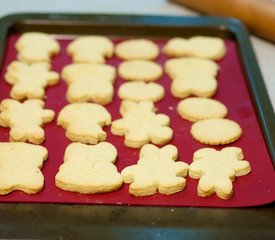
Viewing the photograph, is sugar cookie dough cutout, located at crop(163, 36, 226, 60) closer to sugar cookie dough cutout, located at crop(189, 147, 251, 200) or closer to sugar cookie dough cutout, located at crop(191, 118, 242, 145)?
sugar cookie dough cutout, located at crop(191, 118, 242, 145)

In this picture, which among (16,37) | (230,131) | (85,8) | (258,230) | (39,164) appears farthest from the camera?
(85,8)

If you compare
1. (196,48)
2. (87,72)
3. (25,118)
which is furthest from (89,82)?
(196,48)

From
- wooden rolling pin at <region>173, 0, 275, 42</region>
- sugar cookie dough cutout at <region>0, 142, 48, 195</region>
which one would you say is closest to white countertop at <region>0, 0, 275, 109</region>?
wooden rolling pin at <region>173, 0, 275, 42</region>

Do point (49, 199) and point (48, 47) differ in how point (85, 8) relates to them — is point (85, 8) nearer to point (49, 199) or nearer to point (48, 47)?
point (48, 47)

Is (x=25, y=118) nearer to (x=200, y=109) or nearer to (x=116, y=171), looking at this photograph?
(x=116, y=171)

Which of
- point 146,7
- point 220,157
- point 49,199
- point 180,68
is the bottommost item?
point 49,199

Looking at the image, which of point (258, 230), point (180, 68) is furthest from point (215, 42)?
point (258, 230)

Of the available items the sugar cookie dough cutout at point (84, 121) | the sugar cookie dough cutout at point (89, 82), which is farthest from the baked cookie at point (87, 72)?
the sugar cookie dough cutout at point (84, 121)

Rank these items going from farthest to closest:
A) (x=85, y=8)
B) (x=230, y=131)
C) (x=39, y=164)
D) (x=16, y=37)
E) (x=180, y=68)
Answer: (x=85, y=8), (x=16, y=37), (x=180, y=68), (x=230, y=131), (x=39, y=164)
